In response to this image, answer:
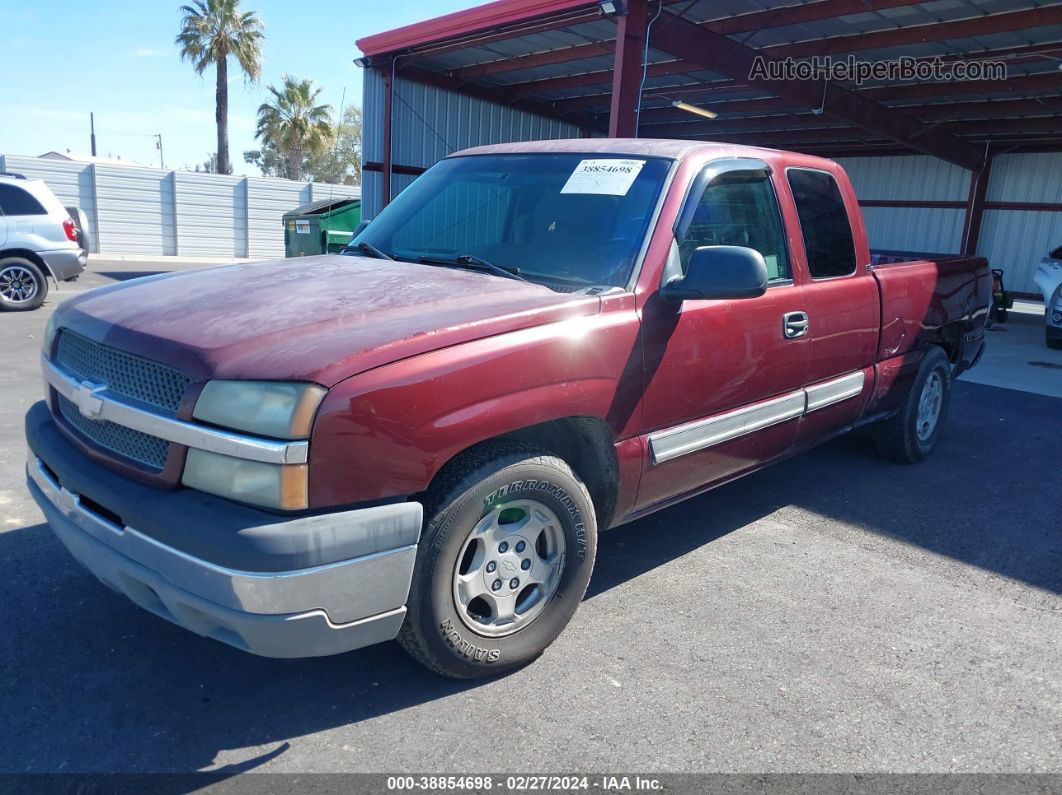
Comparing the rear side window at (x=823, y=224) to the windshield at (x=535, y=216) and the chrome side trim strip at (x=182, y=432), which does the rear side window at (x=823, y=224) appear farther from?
the chrome side trim strip at (x=182, y=432)

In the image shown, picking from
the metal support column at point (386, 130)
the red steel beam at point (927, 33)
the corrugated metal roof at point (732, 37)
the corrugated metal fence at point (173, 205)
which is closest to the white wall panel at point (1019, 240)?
the corrugated metal roof at point (732, 37)

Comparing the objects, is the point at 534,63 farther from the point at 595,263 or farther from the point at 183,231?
the point at 183,231

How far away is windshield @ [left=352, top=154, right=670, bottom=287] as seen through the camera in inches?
133

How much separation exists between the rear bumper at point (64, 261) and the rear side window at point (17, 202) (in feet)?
2.00

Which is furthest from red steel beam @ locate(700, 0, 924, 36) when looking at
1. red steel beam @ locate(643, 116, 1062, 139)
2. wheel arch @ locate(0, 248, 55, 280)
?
wheel arch @ locate(0, 248, 55, 280)

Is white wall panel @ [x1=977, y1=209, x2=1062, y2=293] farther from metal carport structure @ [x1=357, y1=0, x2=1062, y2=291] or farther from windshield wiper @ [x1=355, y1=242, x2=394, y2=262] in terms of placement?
windshield wiper @ [x1=355, y1=242, x2=394, y2=262]

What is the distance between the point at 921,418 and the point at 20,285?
11.8 m

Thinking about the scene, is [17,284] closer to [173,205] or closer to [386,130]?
[386,130]

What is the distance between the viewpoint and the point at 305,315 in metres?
2.64

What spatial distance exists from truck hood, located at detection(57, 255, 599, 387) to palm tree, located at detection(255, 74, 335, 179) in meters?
37.4

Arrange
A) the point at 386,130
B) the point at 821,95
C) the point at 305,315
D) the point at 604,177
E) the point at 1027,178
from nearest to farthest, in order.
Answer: the point at 305,315
the point at 604,177
the point at 821,95
the point at 386,130
the point at 1027,178

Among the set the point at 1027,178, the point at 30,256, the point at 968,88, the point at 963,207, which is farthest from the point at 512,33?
the point at 1027,178

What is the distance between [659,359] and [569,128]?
658 inches

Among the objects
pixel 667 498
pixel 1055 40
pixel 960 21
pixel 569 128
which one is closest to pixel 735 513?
pixel 667 498
